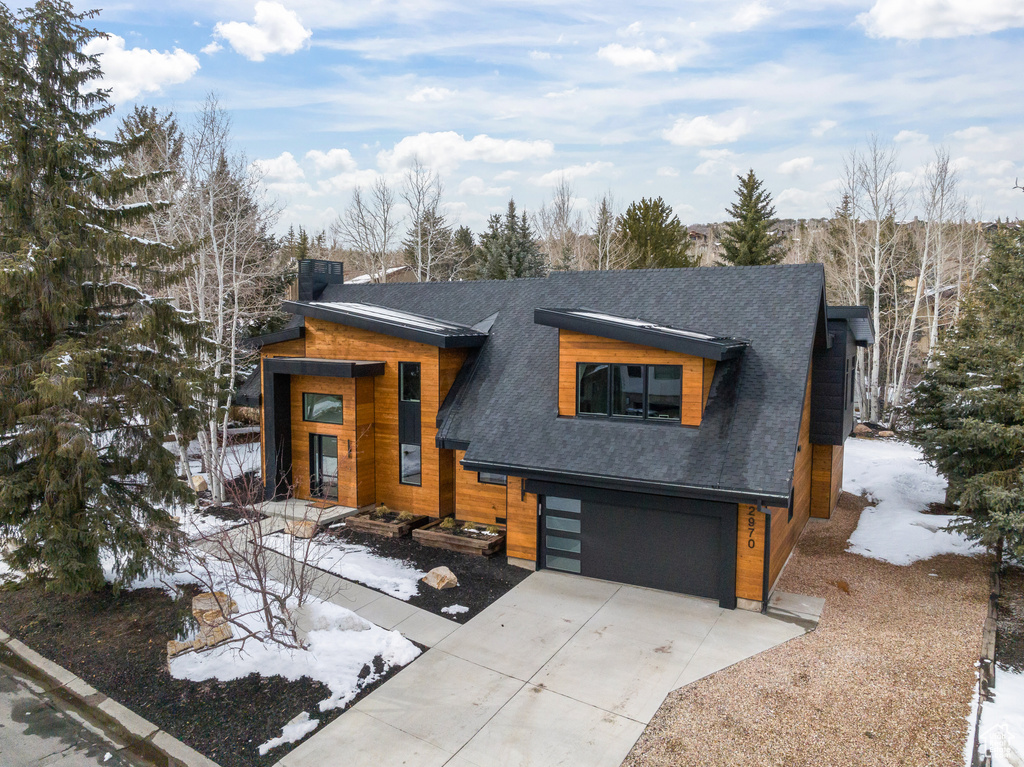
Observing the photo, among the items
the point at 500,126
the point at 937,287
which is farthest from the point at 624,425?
the point at 937,287

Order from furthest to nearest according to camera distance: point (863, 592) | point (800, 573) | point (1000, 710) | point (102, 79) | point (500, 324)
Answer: point (500, 324)
point (800, 573)
point (863, 592)
point (102, 79)
point (1000, 710)

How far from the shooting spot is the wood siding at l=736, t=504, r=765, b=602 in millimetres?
9812

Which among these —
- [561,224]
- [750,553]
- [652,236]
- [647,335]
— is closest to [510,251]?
[652,236]

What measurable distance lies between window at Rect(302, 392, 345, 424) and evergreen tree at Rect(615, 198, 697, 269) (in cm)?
2488

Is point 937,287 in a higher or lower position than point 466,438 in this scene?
higher

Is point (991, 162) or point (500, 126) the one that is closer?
point (991, 162)

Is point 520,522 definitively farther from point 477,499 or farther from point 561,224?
point 561,224

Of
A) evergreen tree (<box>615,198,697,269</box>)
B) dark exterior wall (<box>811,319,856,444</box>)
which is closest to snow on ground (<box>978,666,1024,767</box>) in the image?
dark exterior wall (<box>811,319,856,444</box>)

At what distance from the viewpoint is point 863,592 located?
1063cm

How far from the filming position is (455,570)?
1170cm

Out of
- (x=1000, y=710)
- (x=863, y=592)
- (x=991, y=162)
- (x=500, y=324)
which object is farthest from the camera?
(x=991, y=162)

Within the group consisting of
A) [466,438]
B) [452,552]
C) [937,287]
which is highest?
[937,287]

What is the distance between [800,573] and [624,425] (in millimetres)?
4421

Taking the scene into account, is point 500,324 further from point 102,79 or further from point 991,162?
point 991,162
